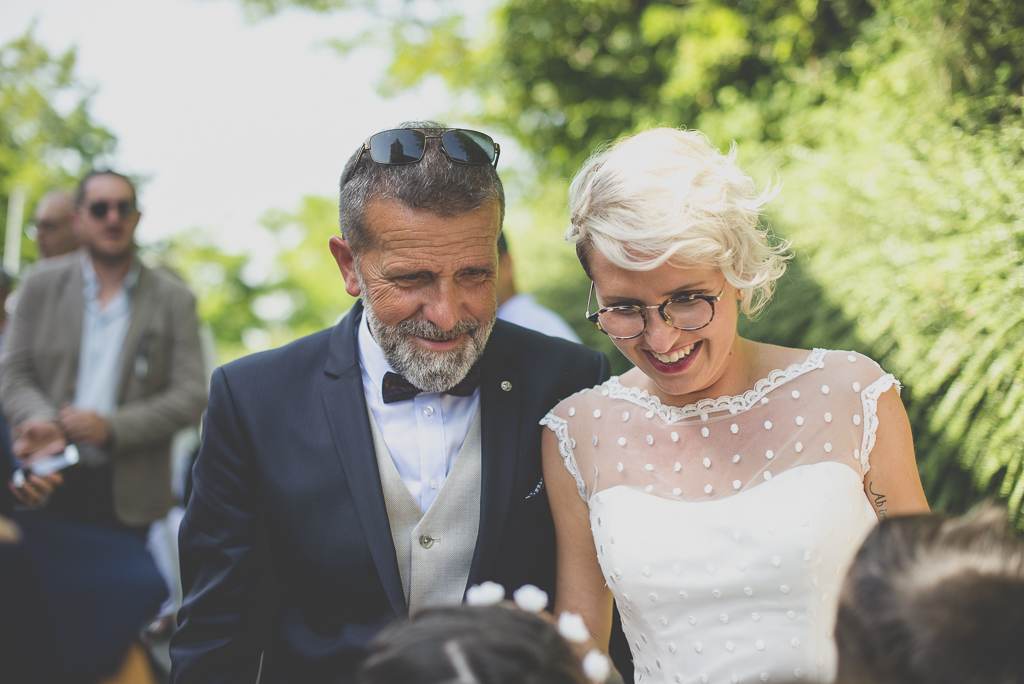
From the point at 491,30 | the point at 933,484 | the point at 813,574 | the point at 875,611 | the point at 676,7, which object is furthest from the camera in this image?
the point at 491,30

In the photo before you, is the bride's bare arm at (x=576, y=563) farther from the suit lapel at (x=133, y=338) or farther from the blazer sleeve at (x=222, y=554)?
the suit lapel at (x=133, y=338)

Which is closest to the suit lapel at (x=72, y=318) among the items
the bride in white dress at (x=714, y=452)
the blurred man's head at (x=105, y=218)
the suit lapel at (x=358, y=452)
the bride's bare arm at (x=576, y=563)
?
the blurred man's head at (x=105, y=218)

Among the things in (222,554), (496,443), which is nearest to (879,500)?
(496,443)

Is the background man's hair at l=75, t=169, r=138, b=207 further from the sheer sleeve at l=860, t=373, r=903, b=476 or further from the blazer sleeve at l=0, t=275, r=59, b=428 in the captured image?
the sheer sleeve at l=860, t=373, r=903, b=476

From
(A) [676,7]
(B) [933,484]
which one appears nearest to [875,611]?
(B) [933,484]

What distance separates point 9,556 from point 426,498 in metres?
1.12

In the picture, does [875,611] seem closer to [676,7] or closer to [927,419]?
[927,419]

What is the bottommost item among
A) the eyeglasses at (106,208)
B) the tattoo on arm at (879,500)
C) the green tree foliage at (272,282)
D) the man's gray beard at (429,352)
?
the green tree foliage at (272,282)

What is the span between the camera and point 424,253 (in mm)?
2191

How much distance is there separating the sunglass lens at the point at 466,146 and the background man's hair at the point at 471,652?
54.5 inches

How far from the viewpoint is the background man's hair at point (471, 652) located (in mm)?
1189

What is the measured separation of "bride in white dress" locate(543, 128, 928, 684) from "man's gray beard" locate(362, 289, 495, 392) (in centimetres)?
39
